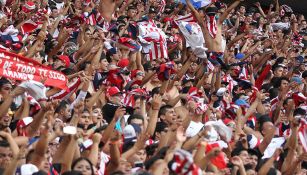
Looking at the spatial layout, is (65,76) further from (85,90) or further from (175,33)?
(175,33)

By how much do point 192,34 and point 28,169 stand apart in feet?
22.5

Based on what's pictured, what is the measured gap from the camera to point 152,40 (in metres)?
13.6

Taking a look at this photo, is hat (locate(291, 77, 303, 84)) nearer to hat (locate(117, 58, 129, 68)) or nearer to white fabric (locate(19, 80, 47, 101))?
hat (locate(117, 58, 129, 68))

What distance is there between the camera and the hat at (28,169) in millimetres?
7515

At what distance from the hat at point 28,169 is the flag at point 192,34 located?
257 inches

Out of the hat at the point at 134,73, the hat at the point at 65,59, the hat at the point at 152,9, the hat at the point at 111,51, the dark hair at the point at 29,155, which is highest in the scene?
the hat at the point at 152,9

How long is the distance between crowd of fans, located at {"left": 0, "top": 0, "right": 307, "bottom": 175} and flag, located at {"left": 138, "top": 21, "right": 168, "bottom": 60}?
22 millimetres

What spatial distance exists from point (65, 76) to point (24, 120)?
4.64ft

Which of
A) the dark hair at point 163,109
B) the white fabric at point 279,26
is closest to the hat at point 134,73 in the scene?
the dark hair at point 163,109

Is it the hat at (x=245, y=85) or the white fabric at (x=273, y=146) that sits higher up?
the hat at (x=245, y=85)

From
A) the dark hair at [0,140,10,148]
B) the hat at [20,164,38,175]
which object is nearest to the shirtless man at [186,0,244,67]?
the dark hair at [0,140,10,148]

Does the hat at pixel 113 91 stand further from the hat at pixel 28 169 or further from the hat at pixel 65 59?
the hat at pixel 28 169

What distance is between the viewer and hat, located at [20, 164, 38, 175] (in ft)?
24.7

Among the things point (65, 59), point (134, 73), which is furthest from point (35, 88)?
point (134, 73)
